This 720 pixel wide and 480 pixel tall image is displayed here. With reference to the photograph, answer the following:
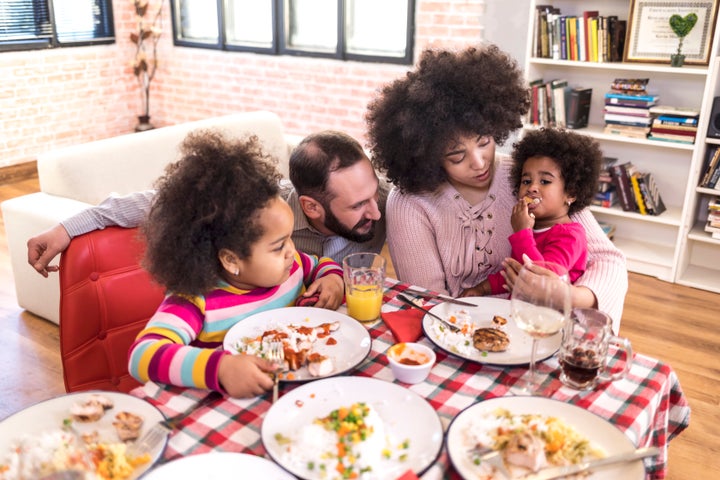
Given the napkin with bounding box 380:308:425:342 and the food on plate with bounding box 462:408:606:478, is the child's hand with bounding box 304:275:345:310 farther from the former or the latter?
the food on plate with bounding box 462:408:606:478

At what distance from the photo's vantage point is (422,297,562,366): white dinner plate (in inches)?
49.7

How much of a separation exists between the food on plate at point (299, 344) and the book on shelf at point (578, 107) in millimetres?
2896

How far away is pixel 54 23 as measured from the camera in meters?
5.55

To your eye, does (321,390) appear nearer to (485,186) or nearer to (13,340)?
(485,186)

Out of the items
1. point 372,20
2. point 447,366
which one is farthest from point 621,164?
point 447,366

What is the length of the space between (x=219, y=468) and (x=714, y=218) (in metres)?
3.33

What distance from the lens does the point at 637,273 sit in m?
3.78

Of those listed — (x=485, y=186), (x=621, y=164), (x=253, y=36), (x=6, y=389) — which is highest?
(x=253, y=36)

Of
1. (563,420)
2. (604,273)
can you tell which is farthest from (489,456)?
(604,273)

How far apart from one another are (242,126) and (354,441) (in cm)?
279

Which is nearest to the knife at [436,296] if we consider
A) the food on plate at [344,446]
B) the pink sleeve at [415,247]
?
the pink sleeve at [415,247]

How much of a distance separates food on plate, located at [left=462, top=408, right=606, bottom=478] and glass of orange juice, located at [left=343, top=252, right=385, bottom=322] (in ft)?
1.45

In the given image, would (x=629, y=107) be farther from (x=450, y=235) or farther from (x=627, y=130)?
(x=450, y=235)

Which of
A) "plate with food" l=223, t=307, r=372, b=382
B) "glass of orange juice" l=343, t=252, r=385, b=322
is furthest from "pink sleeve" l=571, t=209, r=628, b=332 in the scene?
"plate with food" l=223, t=307, r=372, b=382
